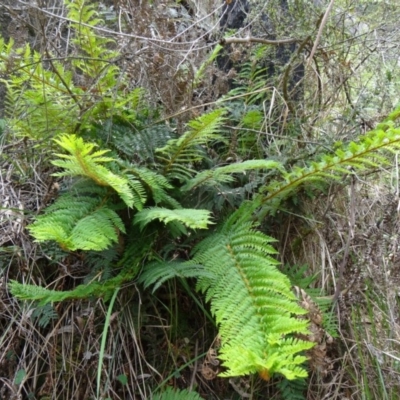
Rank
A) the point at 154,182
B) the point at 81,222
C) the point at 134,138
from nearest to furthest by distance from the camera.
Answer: the point at 81,222
the point at 154,182
the point at 134,138

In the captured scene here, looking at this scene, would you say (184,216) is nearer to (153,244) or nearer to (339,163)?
(153,244)

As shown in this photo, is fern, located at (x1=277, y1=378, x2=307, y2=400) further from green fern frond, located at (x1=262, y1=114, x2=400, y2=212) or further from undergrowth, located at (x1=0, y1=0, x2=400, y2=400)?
green fern frond, located at (x1=262, y1=114, x2=400, y2=212)

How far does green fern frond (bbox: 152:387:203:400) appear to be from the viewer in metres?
1.17

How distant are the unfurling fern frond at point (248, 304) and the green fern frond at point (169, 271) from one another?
0.9 inches

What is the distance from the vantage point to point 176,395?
46.4 inches

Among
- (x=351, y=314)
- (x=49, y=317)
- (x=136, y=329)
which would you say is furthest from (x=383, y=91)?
(x=49, y=317)

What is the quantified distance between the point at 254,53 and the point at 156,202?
2.74ft

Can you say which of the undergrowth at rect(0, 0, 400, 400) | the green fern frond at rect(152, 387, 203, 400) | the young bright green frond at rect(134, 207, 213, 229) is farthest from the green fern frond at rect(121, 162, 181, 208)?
the green fern frond at rect(152, 387, 203, 400)

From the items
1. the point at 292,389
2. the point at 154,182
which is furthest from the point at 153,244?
the point at 292,389

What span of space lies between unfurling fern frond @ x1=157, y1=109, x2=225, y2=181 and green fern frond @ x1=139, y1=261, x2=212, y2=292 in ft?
0.97

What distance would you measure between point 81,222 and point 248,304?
0.44 meters

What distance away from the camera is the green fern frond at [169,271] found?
118 centimetres

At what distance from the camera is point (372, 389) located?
1275 millimetres

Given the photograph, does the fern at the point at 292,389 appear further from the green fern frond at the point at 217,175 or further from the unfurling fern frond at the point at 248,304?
the green fern frond at the point at 217,175
